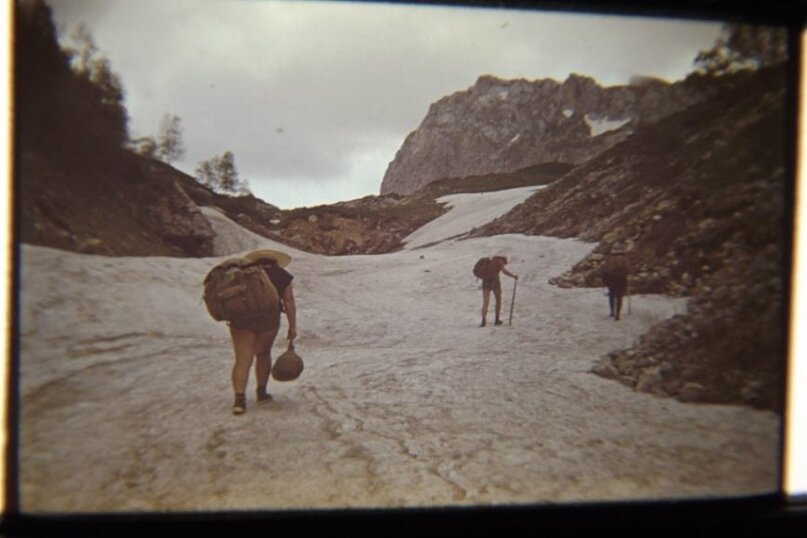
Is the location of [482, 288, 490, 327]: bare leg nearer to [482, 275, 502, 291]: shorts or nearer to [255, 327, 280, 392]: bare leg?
[482, 275, 502, 291]: shorts

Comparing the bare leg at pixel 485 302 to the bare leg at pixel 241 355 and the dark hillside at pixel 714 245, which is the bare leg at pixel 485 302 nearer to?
the dark hillside at pixel 714 245

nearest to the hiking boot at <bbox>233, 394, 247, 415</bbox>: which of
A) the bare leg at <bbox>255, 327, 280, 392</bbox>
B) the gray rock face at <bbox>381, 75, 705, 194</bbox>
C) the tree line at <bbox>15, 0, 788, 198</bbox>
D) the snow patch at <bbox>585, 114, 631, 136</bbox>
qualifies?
the bare leg at <bbox>255, 327, 280, 392</bbox>

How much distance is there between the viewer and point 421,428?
3.86 meters

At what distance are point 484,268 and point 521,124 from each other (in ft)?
4.85

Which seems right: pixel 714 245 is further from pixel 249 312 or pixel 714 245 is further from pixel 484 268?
pixel 249 312

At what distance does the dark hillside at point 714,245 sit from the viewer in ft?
13.5

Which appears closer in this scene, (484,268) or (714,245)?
(714,245)

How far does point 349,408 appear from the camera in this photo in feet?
12.8

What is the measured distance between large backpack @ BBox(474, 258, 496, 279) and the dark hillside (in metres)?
0.66

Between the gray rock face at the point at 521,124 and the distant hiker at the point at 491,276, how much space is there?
1.01 meters

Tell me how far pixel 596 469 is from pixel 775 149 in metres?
3.25

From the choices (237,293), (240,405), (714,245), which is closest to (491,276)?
(714,245)

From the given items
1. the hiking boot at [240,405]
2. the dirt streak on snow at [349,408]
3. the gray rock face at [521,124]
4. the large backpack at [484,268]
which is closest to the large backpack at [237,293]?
the dirt streak on snow at [349,408]

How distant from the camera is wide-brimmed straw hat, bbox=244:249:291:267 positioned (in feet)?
13.8
